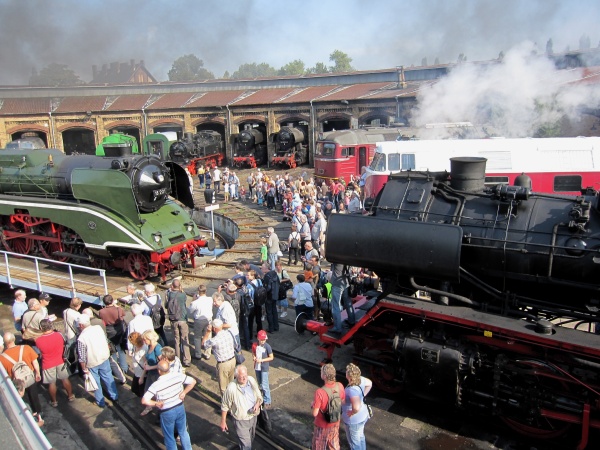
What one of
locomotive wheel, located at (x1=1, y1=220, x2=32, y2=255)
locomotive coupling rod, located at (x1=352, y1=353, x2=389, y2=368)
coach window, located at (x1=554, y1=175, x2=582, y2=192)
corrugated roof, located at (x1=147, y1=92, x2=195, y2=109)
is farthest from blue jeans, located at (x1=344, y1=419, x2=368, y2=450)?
corrugated roof, located at (x1=147, y1=92, x2=195, y2=109)

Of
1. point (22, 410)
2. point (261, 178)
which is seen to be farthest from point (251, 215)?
point (22, 410)

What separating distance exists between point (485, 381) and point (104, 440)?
476 centimetres

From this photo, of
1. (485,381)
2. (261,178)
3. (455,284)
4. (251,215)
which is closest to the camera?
(485,381)

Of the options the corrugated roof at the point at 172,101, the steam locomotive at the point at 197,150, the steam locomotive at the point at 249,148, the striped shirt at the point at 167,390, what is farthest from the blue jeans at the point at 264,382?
the corrugated roof at the point at 172,101

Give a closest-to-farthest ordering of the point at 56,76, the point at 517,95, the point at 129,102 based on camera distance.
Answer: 1. the point at 517,95
2. the point at 129,102
3. the point at 56,76

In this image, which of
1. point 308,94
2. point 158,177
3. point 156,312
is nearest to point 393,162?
point 158,177

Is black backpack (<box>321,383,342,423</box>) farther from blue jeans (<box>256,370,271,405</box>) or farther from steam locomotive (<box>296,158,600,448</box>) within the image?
steam locomotive (<box>296,158,600,448</box>)

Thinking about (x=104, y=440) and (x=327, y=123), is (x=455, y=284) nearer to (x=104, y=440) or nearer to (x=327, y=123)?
(x=104, y=440)

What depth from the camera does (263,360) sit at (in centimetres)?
621

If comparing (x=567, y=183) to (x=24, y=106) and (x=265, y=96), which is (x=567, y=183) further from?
(x=24, y=106)

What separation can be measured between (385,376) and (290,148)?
23058 mm

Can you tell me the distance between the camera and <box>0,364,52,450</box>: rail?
346cm

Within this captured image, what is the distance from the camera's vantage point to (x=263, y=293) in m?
8.48

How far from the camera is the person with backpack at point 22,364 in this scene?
607 centimetres
